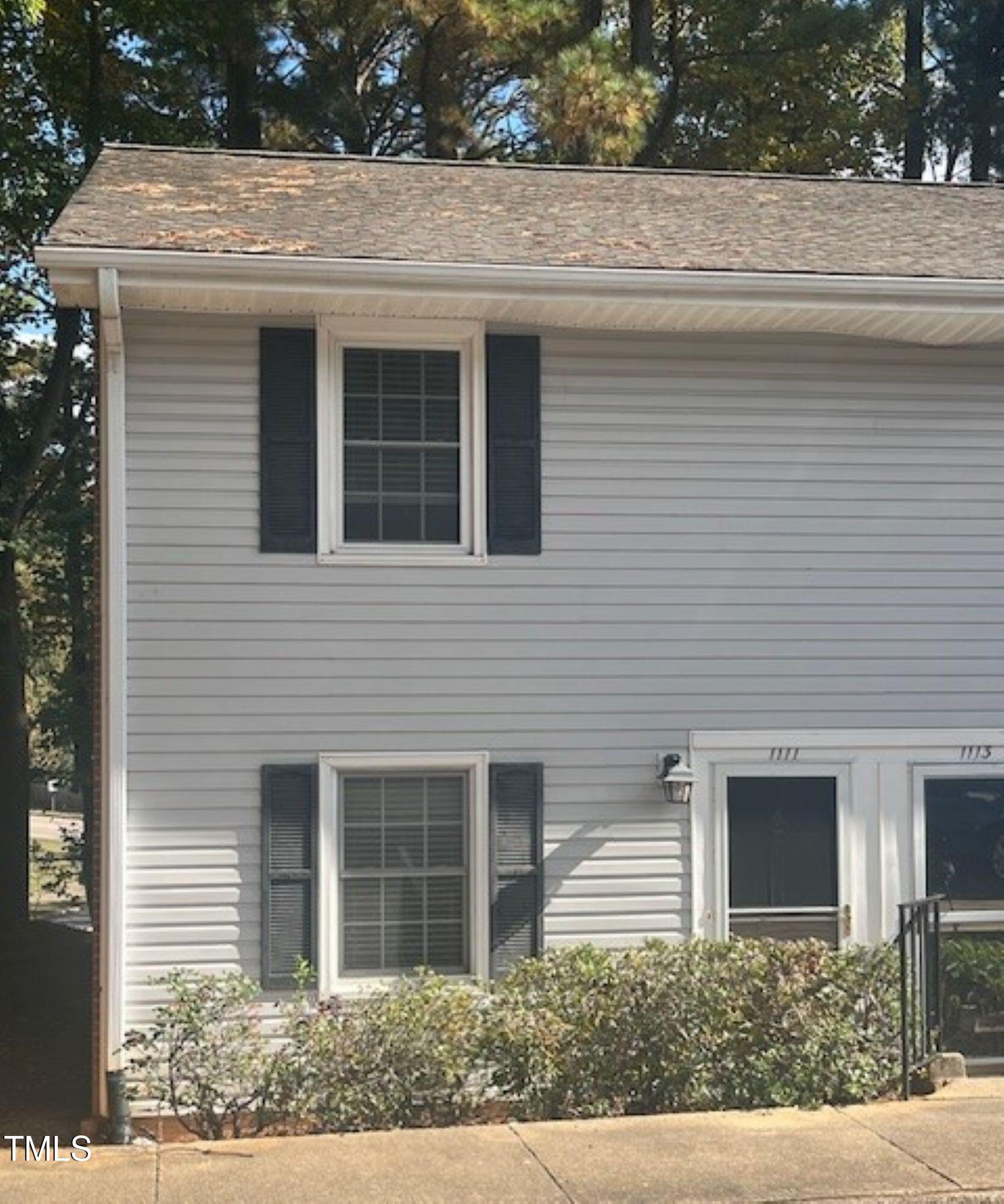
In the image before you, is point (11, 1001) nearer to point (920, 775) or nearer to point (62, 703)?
point (62, 703)

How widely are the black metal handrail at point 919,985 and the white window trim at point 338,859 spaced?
2.33m

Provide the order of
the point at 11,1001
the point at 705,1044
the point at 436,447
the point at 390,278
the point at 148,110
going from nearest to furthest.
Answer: the point at 705,1044, the point at 390,278, the point at 436,447, the point at 11,1001, the point at 148,110

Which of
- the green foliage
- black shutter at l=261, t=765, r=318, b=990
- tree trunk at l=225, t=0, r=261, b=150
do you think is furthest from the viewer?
the green foliage

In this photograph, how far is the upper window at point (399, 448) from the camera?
8.66 metres

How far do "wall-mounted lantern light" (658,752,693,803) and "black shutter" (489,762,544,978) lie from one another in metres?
0.74

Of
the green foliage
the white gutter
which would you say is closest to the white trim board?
the white gutter

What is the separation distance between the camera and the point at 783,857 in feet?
29.2

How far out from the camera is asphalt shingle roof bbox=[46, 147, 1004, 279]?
27.6 feet

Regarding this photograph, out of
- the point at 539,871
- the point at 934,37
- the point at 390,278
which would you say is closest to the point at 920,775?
the point at 539,871

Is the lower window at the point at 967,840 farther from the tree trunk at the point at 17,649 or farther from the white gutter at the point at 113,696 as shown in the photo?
the tree trunk at the point at 17,649

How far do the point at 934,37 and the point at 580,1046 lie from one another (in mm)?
20354

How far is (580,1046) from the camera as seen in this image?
24.6 ft

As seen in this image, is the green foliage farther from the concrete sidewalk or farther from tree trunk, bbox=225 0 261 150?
the concrete sidewalk

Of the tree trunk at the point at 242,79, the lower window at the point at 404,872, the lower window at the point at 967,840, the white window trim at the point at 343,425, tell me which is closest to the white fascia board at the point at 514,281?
the white window trim at the point at 343,425
